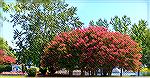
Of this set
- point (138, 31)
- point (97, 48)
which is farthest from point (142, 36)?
point (97, 48)

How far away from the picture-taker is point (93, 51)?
39.5 meters

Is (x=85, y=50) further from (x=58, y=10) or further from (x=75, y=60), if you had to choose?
(x=58, y=10)

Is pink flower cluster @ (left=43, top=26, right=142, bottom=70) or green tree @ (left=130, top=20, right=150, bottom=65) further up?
green tree @ (left=130, top=20, right=150, bottom=65)

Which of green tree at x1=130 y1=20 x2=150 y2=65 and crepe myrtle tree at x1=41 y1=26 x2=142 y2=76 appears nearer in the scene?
crepe myrtle tree at x1=41 y1=26 x2=142 y2=76

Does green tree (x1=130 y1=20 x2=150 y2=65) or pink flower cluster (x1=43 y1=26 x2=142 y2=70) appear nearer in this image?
pink flower cluster (x1=43 y1=26 x2=142 y2=70)

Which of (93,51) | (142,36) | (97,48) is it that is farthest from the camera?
(142,36)

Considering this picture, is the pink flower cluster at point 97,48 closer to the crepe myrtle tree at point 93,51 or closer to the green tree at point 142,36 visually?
the crepe myrtle tree at point 93,51

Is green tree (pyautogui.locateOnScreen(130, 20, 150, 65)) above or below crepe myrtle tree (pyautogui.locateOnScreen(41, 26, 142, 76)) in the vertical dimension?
above

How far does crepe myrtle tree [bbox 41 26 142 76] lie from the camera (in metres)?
39.5

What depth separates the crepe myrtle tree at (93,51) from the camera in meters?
39.5

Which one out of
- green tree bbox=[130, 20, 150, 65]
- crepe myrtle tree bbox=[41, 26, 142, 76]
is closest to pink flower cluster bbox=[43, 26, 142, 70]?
crepe myrtle tree bbox=[41, 26, 142, 76]

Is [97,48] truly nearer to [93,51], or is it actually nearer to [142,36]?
[93,51]

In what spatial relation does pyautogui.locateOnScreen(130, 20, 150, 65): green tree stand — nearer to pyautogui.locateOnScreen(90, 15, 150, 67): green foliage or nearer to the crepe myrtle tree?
pyautogui.locateOnScreen(90, 15, 150, 67): green foliage

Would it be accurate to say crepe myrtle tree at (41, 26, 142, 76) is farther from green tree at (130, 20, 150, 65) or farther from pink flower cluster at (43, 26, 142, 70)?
green tree at (130, 20, 150, 65)
